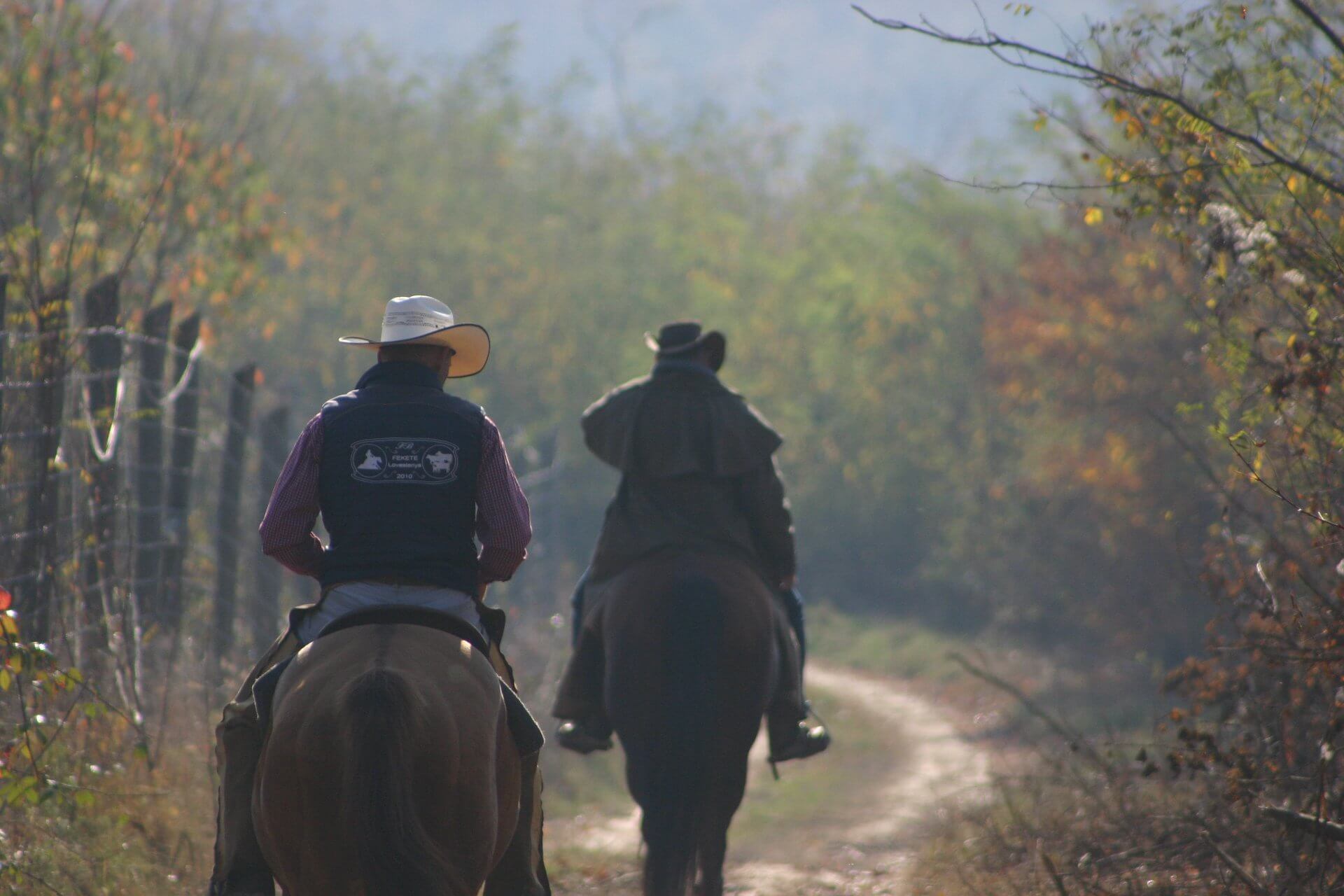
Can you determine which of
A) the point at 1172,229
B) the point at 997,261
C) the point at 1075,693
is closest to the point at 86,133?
the point at 1172,229

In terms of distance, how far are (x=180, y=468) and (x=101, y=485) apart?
80.5 inches

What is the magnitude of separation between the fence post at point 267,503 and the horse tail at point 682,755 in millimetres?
6049

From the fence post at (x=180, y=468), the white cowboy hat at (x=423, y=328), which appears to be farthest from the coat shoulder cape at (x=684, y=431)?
the fence post at (x=180, y=468)

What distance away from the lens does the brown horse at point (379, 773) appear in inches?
142

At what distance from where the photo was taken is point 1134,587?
19125 mm

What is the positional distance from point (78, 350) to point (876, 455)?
2366 centimetres

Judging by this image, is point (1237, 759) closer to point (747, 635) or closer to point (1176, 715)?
point (1176, 715)

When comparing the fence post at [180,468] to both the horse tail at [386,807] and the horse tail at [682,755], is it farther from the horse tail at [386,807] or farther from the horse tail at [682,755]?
the horse tail at [386,807]

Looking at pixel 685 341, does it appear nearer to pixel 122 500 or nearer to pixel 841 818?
pixel 122 500

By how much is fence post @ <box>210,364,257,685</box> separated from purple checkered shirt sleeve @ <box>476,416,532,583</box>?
627cm

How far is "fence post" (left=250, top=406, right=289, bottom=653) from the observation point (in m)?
11.5

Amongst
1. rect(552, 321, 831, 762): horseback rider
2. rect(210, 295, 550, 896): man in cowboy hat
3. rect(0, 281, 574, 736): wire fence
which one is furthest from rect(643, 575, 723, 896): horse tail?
rect(0, 281, 574, 736): wire fence

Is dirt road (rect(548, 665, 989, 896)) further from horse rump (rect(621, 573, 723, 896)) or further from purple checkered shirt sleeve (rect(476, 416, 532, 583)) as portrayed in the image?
purple checkered shirt sleeve (rect(476, 416, 532, 583))

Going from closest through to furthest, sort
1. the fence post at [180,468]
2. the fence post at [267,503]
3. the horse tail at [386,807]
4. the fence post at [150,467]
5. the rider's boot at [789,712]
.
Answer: the horse tail at [386,807] → the rider's boot at [789,712] → the fence post at [150,467] → the fence post at [180,468] → the fence post at [267,503]
